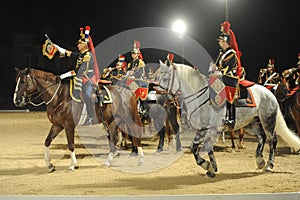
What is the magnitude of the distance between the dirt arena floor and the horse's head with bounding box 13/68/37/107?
1712mm

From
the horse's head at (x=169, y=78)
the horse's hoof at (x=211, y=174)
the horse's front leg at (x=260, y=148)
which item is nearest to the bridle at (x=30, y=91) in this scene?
the horse's head at (x=169, y=78)

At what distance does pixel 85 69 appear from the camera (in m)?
10.5

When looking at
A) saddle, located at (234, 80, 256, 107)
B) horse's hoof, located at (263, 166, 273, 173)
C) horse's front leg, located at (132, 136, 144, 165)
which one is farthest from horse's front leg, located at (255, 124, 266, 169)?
horse's front leg, located at (132, 136, 144, 165)

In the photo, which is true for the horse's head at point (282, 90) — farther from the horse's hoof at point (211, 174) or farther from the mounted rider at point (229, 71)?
the horse's hoof at point (211, 174)

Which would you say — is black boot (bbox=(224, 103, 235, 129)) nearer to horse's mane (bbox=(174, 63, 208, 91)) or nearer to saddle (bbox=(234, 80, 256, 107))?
saddle (bbox=(234, 80, 256, 107))

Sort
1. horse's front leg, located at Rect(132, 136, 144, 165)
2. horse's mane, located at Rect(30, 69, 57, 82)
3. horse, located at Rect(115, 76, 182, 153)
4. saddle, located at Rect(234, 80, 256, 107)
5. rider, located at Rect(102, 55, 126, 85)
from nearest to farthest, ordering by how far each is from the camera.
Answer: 1. saddle, located at Rect(234, 80, 256, 107)
2. horse's mane, located at Rect(30, 69, 57, 82)
3. horse's front leg, located at Rect(132, 136, 144, 165)
4. horse, located at Rect(115, 76, 182, 153)
5. rider, located at Rect(102, 55, 126, 85)

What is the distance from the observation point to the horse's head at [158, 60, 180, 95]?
9.07 m

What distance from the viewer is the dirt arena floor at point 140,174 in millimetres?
8242

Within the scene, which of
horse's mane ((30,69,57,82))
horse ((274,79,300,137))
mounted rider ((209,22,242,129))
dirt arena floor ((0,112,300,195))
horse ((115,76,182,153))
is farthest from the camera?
horse ((274,79,300,137))

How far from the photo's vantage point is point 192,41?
3164 centimetres

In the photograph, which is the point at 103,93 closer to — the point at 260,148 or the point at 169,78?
the point at 169,78

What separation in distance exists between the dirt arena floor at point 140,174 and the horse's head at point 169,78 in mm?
2018

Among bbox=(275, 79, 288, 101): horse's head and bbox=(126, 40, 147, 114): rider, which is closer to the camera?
bbox=(126, 40, 147, 114): rider

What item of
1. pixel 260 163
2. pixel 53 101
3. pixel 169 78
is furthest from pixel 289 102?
pixel 53 101
